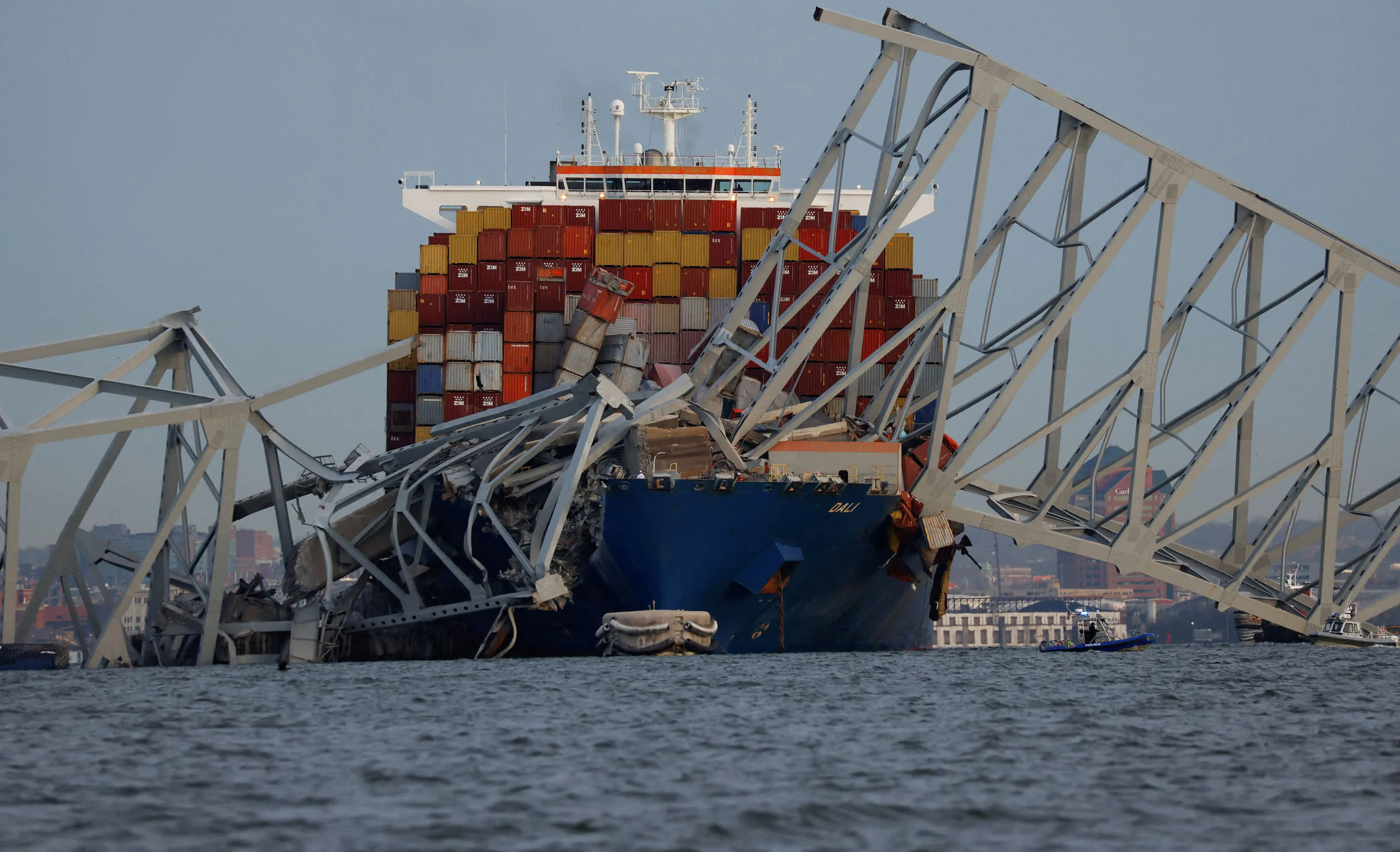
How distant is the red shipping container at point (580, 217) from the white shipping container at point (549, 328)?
435 centimetres

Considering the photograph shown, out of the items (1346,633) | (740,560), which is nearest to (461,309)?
(740,560)

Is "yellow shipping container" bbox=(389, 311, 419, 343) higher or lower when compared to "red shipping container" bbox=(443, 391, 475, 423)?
higher

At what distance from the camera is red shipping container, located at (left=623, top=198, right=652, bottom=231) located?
53844 millimetres

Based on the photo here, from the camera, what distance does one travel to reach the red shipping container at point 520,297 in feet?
165

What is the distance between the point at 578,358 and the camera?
46.9 meters

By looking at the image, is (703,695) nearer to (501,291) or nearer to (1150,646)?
(501,291)

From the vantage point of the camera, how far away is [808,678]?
28.0 meters

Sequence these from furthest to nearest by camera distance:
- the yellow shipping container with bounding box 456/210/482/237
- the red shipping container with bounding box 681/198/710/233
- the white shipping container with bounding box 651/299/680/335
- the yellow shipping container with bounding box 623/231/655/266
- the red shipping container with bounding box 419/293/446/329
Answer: the red shipping container with bounding box 681/198/710/233, the yellow shipping container with bounding box 456/210/482/237, the yellow shipping container with bounding box 623/231/655/266, the red shipping container with bounding box 419/293/446/329, the white shipping container with bounding box 651/299/680/335

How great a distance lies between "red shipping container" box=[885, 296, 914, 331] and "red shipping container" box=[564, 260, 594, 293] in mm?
10116

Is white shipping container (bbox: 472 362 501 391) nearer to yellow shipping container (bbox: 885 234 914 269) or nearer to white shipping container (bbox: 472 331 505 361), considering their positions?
white shipping container (bbox: 472 331 505 361)

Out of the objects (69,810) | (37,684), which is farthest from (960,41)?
(69,810)

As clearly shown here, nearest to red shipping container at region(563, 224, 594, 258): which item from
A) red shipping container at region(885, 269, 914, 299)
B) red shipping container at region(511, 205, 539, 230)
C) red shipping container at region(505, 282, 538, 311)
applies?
red shipping container at region(511, 205, 539, 230)

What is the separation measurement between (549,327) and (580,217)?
6.73 meters

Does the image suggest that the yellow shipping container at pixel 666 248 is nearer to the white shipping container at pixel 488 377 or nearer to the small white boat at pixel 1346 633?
the white shipping container at pixel 488 377
